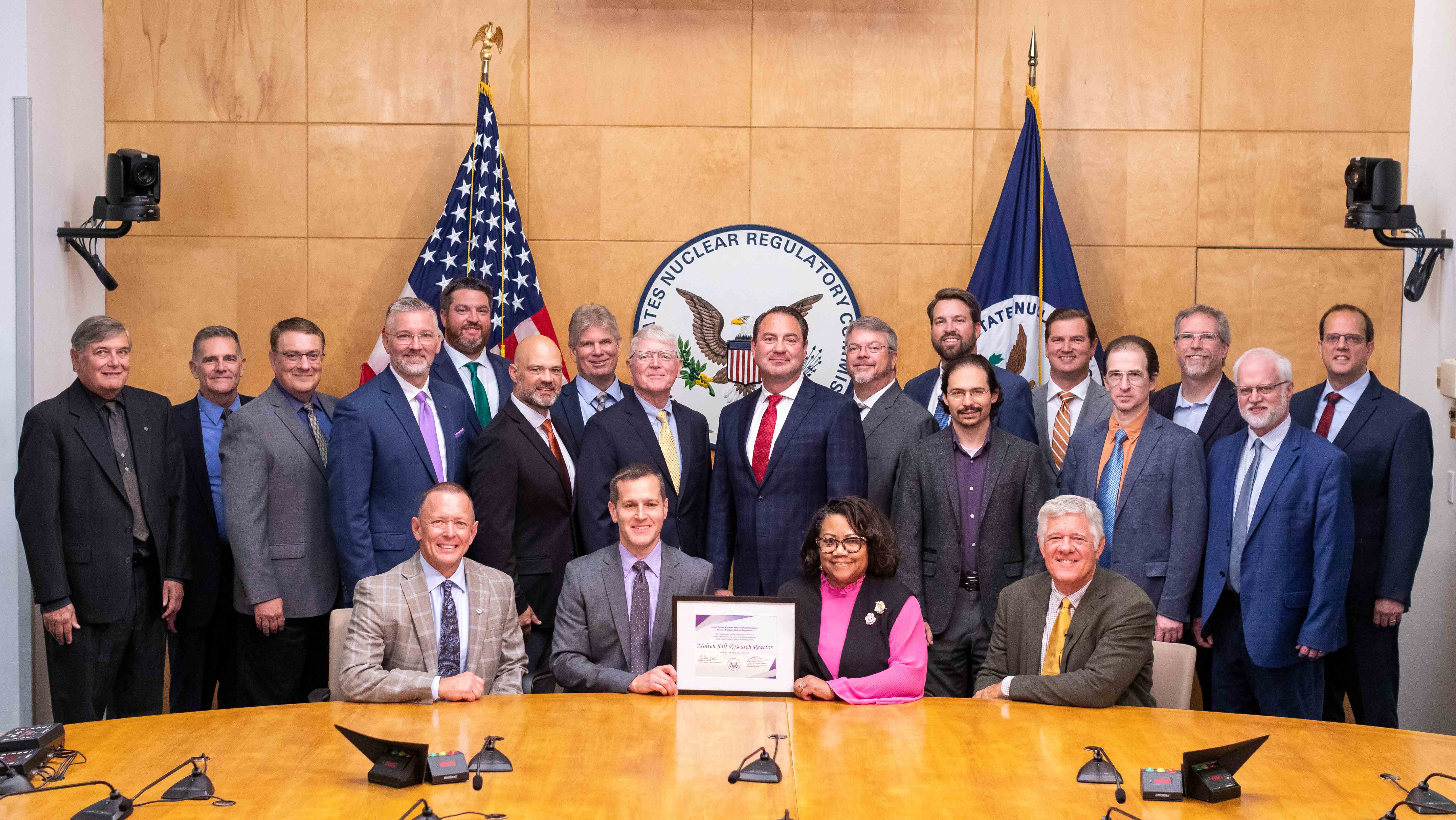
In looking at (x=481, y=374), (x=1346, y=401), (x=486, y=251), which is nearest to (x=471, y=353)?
(x=481, y=374)

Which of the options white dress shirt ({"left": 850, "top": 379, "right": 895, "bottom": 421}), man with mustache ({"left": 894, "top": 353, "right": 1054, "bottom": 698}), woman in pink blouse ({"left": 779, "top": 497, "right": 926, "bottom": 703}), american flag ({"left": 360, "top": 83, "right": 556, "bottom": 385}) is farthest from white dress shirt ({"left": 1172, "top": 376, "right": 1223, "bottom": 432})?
american flag ({"left": 360, "top": 83, "right": 556, "bottom": 385})

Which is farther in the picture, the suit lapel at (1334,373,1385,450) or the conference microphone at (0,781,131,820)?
the suit lapel at (1334,373,1385,450)

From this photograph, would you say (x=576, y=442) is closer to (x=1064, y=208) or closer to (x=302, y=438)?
(x=302, y=438)

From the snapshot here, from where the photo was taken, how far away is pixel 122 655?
4219 mm

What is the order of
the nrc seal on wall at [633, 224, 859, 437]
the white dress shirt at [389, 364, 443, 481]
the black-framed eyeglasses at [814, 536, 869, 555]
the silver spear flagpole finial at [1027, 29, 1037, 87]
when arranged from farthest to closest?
the nrc seal on wall at [633, 224, 859, 437] < the silver spear flagpole finial at [1027, 29, 1037, 87] < the white dress shirt at [389, 364, 443, 481] < the black-framed eyeglasses at [814, 536, 869, 555]

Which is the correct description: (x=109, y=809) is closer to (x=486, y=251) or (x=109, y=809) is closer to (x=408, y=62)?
(x=486, y=251)

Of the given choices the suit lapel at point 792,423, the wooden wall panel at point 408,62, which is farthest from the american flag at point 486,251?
the suit lapel at point 792,423

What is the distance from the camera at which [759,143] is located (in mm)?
5730

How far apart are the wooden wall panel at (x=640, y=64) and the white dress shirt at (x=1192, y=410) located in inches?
93.7

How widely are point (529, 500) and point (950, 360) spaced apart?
1586 millimetres

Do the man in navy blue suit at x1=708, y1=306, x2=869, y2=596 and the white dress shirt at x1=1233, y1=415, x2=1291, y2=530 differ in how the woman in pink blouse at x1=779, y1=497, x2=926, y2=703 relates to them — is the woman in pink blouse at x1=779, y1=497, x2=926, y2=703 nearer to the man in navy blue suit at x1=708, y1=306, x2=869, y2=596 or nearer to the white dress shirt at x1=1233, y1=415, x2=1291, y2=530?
the man in navy blue suit at x1=708, y1=306, x2=869, y2=596

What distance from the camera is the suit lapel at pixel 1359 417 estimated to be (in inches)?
172

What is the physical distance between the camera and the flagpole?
5359mm

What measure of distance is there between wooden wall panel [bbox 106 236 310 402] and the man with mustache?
128 inches
